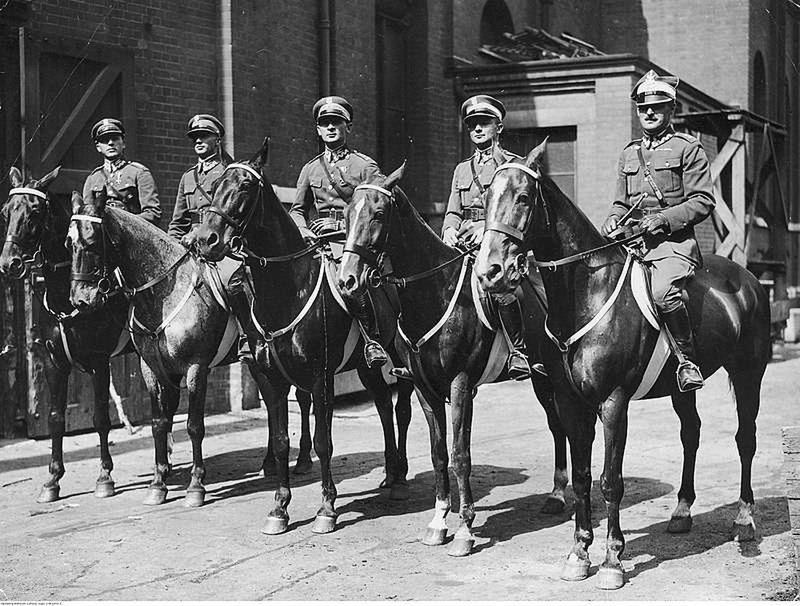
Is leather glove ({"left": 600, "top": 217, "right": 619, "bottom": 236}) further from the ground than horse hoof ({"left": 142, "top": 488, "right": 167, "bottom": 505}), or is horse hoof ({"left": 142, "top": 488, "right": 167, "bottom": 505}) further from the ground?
leather glove ({"left": 600, "top": 217, "right": 619, "bottom": 236})

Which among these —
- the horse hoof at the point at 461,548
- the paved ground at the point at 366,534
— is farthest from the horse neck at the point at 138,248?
the horse hoof at the point at 461,548

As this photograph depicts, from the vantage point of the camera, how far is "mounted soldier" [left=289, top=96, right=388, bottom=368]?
301 inches

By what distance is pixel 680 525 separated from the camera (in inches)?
273

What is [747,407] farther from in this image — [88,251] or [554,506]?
[88,251]

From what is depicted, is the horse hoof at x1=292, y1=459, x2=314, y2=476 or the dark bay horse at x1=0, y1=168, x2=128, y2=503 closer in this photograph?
the dark bay horse at x1=0, y1=168, x2=128, y2=503

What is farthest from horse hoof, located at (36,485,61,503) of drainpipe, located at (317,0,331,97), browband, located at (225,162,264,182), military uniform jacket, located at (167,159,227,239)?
drainpipe, located at (317,0,331,97)

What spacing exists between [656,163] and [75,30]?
6.68 m

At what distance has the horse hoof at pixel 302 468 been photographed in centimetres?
909

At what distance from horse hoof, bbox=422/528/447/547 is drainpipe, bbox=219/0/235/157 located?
664cm

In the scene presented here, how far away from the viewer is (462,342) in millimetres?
6715

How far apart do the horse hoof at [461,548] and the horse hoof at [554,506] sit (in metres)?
1.14

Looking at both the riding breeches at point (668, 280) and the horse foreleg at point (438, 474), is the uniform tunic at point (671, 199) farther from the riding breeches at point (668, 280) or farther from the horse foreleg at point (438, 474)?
the horse foreleg at point (438, 474)

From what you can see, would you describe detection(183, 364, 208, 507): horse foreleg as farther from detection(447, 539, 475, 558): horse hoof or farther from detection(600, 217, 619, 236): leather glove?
detection(600, 217, 619, 236): leather glove

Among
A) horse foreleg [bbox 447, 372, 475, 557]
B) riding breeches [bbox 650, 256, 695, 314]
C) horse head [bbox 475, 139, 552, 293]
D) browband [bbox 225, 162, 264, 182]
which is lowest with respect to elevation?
horse foreleg [bbox 447, 372, 475, 557]
